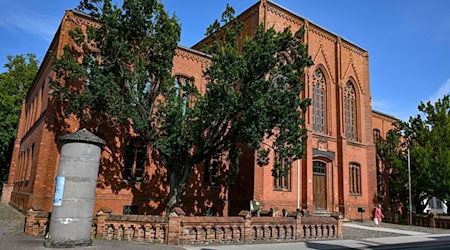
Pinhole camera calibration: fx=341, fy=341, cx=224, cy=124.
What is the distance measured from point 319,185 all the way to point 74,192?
18.8 metres

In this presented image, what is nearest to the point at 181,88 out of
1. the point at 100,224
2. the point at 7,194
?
the point at 100,224

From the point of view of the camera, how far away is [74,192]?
9742 millimetres

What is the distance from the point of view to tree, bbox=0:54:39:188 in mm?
33188

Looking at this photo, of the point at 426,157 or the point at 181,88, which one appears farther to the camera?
the point at 426,157

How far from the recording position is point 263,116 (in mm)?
13609

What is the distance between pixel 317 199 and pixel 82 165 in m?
18.5

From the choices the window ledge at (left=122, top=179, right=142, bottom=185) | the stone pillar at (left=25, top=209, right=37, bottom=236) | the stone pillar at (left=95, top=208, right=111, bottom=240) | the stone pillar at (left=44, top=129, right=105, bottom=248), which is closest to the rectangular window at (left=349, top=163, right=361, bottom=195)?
the window ledge at (left=122, top=179, right=142, bottom=185)

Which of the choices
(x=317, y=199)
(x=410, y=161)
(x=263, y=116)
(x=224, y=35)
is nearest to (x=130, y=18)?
(x=224, y=35)

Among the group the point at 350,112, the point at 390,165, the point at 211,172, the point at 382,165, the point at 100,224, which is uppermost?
the point at 350,112

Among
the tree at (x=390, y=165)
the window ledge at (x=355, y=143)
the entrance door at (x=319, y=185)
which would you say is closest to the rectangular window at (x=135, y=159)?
the entrance door at (x=319, y=185)

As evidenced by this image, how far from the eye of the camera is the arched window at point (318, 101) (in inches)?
998

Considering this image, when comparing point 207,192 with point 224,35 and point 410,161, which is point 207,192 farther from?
point 410,161

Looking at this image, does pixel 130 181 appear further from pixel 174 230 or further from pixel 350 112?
pixel 350 112

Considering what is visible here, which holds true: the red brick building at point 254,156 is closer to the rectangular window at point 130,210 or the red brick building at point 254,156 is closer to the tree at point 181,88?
the rectangular window at point 130,210
